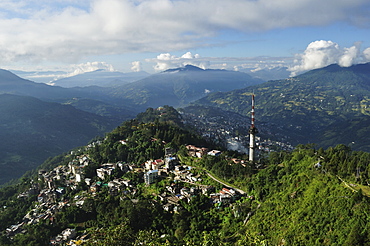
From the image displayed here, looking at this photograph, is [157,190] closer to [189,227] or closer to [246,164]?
[189,227]

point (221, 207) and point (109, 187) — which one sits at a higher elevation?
point (221, 207)

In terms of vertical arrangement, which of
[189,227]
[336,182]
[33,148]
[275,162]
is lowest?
[33,148]

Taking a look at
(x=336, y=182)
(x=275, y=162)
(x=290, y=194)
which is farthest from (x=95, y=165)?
(x=336, y=182)

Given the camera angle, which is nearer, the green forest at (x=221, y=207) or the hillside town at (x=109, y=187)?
the green forest at (x=221, y=207)

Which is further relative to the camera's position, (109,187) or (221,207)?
(109,187)
